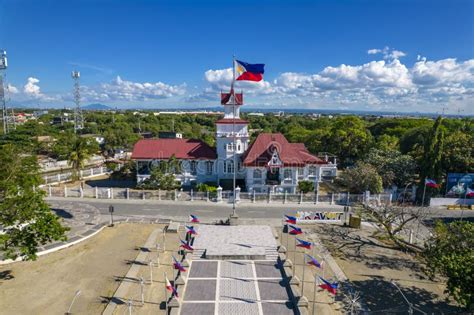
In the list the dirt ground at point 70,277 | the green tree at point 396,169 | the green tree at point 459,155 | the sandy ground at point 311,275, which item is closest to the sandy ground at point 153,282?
the dirt ground at point 70,277

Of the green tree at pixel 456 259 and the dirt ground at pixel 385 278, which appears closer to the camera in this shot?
the green tree at pixel 456 259

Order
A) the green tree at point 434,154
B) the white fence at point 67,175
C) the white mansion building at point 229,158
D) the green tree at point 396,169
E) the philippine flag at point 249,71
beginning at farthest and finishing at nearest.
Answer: the white fence at point 67,175, the green tree at point 396,169, the white mansion building at point 229,158, the green tree at point 434,154, the philippine flag at point 249,71

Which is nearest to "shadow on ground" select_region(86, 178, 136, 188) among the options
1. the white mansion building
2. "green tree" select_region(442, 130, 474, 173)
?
the white mansion building

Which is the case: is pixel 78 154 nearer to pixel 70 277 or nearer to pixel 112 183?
pixel 112 183

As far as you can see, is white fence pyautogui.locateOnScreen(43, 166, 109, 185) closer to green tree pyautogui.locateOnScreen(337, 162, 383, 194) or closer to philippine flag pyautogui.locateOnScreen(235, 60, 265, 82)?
philippine flag pyautogui.locateOnScreen(235, 60, 265, 82)

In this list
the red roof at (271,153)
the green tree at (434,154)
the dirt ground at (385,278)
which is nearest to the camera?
the dirt ground at (385,278)

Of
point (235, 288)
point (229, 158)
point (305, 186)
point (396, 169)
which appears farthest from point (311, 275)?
point (396, 169)

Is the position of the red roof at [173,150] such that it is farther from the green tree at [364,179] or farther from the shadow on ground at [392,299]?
the shadow on ground at [392,299]
